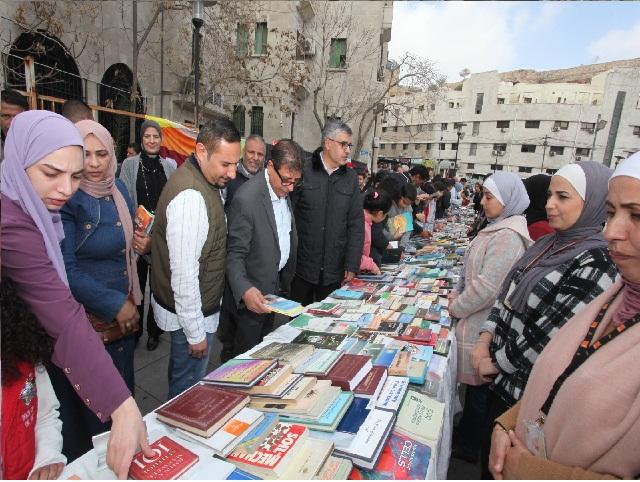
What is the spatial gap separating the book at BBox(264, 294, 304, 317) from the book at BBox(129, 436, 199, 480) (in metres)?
0.80

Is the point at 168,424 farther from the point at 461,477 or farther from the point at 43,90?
the point at 43,90

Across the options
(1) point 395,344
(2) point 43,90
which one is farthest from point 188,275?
(2) point 43,90

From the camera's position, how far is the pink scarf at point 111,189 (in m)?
1.70

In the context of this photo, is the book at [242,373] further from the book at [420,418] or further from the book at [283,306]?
the book at [420,418]

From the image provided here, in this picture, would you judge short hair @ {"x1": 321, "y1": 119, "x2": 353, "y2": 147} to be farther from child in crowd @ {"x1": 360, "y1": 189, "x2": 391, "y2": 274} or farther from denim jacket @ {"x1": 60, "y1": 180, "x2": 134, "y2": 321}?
denim jacket @ {"x1": 60, "y1": 180, "x2": 134, "y2": 321}

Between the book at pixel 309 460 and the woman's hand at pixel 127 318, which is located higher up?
the woman's hand at pixel 127 318

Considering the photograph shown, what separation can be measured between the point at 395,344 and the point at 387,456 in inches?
31.4

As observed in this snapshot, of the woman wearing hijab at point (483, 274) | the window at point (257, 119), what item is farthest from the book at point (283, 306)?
the window at point (257, 119)

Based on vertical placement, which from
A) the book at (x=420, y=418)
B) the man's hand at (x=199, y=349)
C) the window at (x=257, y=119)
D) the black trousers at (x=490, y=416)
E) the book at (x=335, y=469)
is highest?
the window at (x=257, y=119)

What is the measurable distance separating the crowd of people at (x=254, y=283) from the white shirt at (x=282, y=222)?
0.04 feet

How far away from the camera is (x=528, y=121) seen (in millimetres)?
40312

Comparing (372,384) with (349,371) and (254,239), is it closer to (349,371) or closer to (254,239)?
(349,371)

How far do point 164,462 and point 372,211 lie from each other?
276 centimetres

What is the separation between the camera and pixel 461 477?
2.20 m
